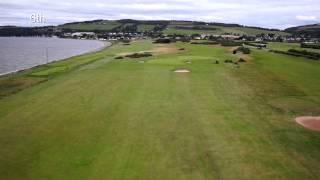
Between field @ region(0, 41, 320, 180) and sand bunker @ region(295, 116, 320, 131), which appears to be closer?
field @ region(0, 41, 320, 180)

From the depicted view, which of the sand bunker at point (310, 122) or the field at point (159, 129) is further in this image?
the sand bunker at point (310, 122)

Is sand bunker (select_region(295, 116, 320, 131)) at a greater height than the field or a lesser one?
greater

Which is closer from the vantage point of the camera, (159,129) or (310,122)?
(159,129)

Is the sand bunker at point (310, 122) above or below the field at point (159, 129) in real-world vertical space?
above

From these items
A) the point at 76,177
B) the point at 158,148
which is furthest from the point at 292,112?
the point at 76,177
